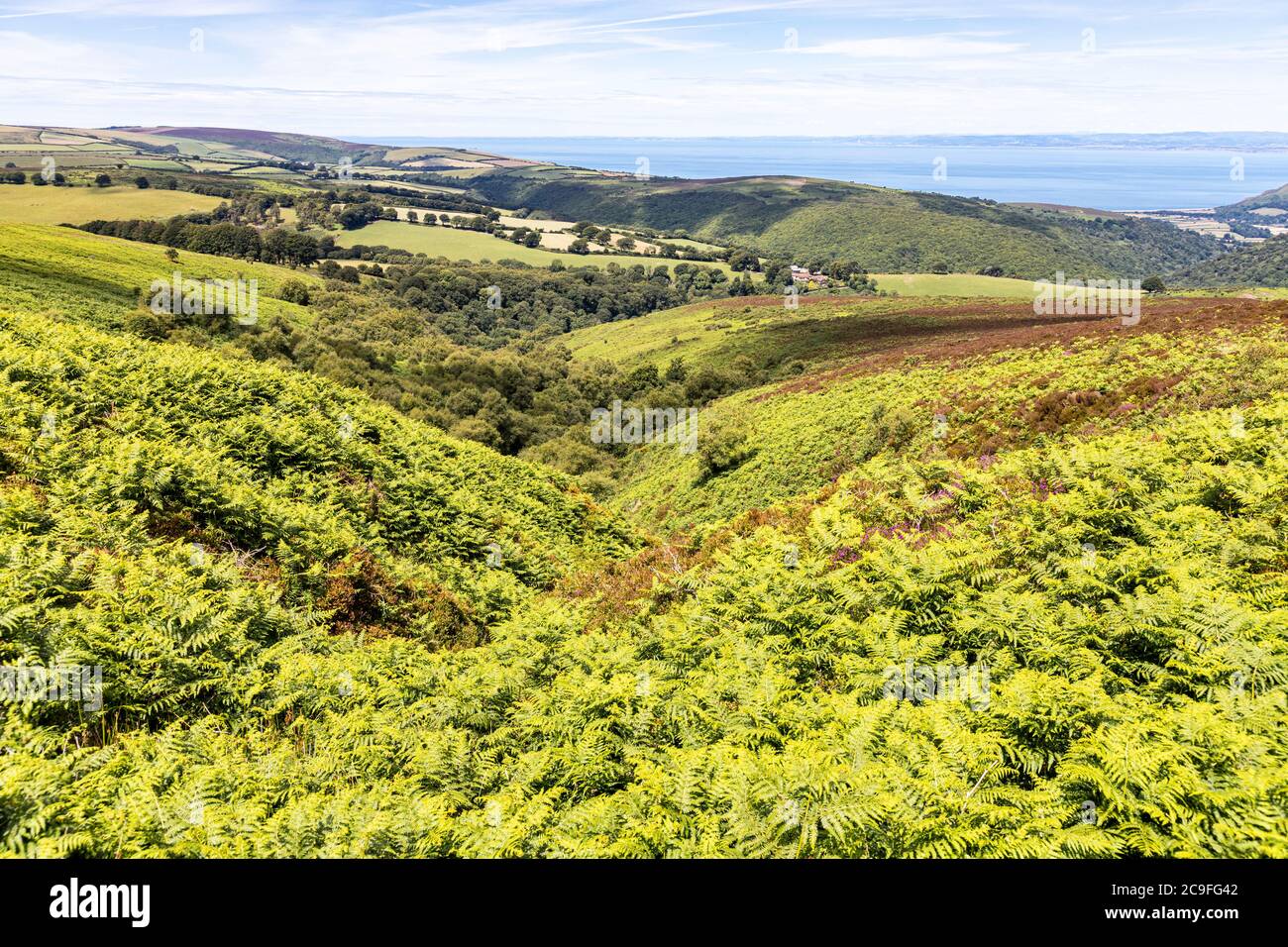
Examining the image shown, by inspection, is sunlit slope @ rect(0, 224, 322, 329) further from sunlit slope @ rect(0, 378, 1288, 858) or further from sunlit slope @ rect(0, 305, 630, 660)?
sunlit slope @ rect(0, 378, 1288, 858)

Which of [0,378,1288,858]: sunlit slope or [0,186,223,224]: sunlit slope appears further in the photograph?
[0,186,223,224]: sunlit slope

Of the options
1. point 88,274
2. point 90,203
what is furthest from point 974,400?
point 90,203

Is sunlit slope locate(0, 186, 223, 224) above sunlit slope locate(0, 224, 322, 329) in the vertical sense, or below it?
above

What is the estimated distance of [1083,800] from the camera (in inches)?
218

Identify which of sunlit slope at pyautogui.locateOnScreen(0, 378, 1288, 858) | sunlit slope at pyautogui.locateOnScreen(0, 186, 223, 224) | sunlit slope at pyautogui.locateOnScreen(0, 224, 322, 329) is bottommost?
sunlit slope at pyautogui.locateOnScreen(0, 378, 1288, 858)

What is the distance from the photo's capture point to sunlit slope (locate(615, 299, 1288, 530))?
915 inches

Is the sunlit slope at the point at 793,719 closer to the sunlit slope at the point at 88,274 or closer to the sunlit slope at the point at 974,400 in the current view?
the sunlit slope at the point at 974,400

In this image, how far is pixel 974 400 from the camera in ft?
96.4

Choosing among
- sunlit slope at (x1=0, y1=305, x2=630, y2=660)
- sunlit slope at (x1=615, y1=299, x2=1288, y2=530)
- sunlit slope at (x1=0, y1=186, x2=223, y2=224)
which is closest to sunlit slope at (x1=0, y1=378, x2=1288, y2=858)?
sunlit slope at (x1=0, y1=305, x2=630, y2=660)

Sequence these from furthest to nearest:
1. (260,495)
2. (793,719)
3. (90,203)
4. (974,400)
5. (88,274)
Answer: (90,203) → (88,274) → (974,400) → (260,495) → (793,719)

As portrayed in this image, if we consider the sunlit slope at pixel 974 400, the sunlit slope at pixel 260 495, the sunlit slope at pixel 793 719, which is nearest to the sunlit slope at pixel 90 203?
the sunlit slope at pixel 260 495

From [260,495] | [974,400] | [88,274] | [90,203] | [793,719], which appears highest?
[90,203]

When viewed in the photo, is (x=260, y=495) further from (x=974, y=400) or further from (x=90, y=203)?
(x=90, y=203)
